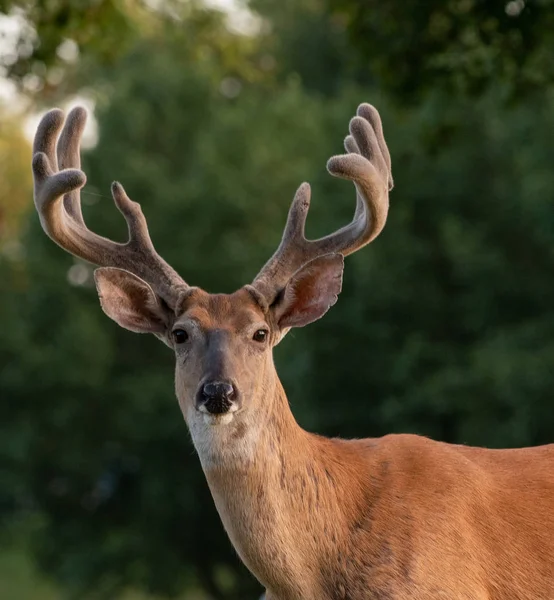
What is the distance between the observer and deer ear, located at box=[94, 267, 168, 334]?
27.7 ft

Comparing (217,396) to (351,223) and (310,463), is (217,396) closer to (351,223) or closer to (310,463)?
(310,463)

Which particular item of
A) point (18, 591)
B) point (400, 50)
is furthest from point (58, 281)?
point (400, 50)

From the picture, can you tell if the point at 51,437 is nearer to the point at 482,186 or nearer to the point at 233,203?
the point at 233,203

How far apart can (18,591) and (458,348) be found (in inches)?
926

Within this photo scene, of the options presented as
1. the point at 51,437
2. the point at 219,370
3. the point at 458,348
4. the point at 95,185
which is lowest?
the point at 219,370

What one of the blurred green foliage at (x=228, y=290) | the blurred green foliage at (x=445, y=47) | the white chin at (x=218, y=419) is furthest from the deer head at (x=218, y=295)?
the blurred green foliage at (x=228, y=290)

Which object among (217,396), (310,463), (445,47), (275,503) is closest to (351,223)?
(310,463)

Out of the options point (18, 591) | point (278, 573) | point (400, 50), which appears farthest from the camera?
point (18, 591)

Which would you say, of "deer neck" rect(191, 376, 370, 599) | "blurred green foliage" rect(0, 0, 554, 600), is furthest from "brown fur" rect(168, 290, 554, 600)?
"blurred green foliage" rect(0, 0, 554, 600)

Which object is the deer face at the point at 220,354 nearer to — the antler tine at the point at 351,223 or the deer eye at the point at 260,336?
the deer eye at the point at 260,336

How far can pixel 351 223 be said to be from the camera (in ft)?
28.7

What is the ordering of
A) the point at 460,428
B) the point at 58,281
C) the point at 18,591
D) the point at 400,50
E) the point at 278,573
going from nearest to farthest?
the point at 278,573
the point at 400,50
the point at 460,428
the point at 58,281
the point at 18,591

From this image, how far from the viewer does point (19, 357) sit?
45.8m

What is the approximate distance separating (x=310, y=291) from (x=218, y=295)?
0.53 metres
